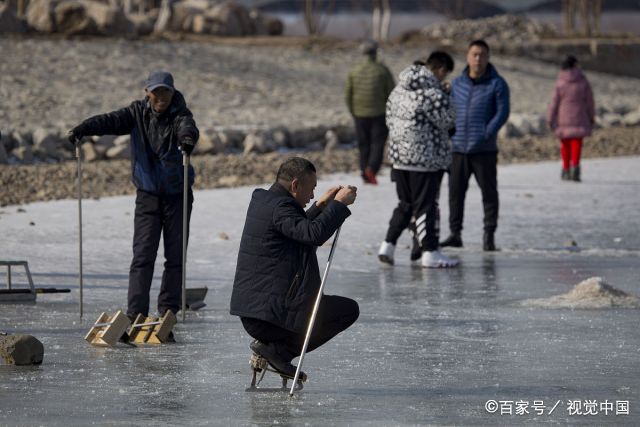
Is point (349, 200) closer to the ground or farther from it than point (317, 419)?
farther from it

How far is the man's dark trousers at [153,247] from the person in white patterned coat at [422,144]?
2.51m

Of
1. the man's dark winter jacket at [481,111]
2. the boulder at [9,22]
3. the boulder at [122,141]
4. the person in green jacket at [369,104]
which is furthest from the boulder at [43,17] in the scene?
the man's dark winter jacket at [481,111]

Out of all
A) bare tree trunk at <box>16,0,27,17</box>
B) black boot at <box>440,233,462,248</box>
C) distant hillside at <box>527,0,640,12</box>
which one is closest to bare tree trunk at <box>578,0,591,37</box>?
distant hillside at <box>527,0,640,12</box>

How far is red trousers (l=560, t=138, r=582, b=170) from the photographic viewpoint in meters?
17.7

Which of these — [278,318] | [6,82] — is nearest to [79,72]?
[6,82]

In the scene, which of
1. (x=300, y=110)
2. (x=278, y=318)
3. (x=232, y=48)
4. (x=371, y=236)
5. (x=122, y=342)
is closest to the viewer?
(x=278, y=318)

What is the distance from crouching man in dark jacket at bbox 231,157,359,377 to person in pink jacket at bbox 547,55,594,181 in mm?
10864

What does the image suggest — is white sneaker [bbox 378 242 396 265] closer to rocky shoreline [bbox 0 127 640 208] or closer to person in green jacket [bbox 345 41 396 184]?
rocky shoreline [bbox 0 127 640 208]

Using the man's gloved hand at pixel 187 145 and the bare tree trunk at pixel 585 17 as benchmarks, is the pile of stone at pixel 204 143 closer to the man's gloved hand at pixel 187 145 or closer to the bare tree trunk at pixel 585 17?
the man's gloved hand at pixel 187 145

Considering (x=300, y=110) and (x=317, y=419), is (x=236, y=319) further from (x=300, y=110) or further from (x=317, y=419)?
(x=300, y=110)

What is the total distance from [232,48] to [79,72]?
18.8ft

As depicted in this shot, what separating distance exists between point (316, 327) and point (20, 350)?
Answer: 1.48 m

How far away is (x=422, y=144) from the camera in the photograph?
11094 millimetres

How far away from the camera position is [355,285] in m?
10.6
